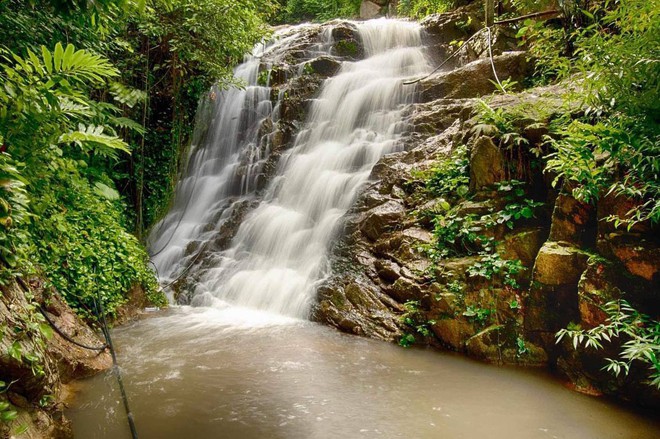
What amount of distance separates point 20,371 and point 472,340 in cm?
410

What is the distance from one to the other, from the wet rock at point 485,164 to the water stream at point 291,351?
239 cm

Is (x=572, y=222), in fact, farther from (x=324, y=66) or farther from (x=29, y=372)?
(x=324, y=66)

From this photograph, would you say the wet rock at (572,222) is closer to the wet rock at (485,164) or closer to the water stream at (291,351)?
the wet rock at (485,164)

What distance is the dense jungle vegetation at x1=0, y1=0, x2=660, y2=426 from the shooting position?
2631 millimetres

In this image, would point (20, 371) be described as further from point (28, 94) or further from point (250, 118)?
point (250, 118)

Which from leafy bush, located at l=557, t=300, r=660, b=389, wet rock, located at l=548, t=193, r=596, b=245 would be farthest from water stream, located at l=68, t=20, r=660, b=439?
wet rock, located at l=548, t=193, r=596, b=245

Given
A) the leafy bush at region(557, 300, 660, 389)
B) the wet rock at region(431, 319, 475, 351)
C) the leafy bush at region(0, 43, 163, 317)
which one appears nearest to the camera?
the leafy bush at region(0, 43, 163, 317)

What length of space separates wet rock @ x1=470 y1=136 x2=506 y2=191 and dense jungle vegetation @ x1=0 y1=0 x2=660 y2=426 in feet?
1.12

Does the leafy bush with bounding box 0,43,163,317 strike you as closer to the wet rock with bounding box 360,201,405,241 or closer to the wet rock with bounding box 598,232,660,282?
the wet rock with bounding box 360,201,405,241

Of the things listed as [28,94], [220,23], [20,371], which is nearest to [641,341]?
[20,371]

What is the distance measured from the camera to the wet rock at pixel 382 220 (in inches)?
240

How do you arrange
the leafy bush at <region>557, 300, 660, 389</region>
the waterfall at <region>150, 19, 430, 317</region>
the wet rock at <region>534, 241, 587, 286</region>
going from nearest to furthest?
1. the leafy bush at <region>557, 300, 660, 389</region>
2. the wet rock at <region>534, 241, 587, 286</region>
3. the waterfall at <region>150, 19, 430, 317</region>

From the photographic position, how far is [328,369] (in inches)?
159

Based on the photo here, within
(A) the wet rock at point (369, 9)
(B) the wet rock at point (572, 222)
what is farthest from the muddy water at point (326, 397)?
(A) the wet rock at point (369, 9)
